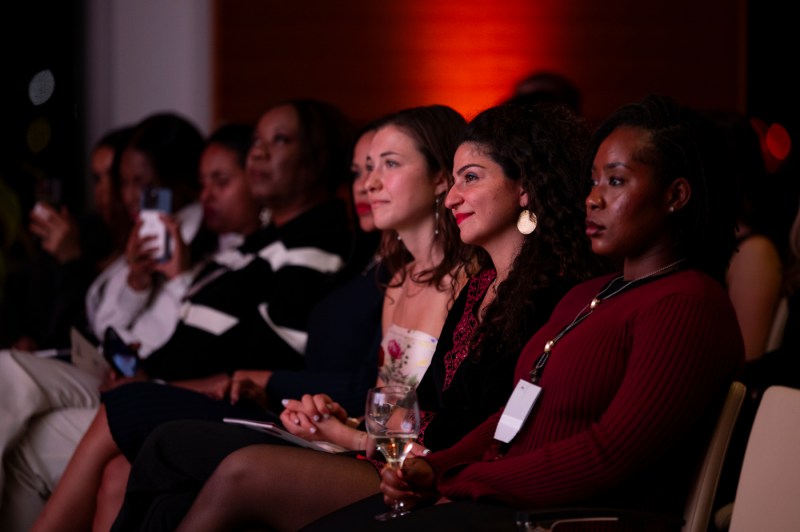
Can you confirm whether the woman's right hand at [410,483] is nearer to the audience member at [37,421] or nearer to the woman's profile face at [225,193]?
the audience member at [37,421]

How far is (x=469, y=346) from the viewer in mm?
2260

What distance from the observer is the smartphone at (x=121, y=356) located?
352 centimetres

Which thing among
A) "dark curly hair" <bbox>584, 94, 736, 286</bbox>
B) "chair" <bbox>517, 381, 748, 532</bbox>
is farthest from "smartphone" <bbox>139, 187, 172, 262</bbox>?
"chair" <bbox>517, 381, 748, 532</bbox>

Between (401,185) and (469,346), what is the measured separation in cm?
59

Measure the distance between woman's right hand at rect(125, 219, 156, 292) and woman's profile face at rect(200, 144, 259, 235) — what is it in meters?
0.26

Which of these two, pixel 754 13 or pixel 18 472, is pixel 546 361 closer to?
pixel 18 472

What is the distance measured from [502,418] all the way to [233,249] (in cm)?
217

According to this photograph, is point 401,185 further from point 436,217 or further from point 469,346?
point 469,346

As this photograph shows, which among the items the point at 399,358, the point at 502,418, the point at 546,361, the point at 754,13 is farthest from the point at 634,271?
the point at 754,13

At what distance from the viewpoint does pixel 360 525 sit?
1909mm

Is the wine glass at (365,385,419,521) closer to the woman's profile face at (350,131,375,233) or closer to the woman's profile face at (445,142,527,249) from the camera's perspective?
the woman's profile face at (445,142,527,249)

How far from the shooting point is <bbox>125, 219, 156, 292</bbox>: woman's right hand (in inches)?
158

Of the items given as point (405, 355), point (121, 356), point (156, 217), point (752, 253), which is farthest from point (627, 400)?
point (156, 217)

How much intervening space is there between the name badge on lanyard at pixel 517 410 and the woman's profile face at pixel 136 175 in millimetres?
2738
